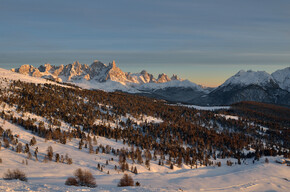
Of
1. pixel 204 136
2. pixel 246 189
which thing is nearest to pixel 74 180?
pixel 246 189

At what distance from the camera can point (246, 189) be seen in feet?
184

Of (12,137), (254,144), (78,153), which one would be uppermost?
(12,137)

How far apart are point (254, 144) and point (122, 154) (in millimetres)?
97375

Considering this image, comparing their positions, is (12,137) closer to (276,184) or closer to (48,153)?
(48,153)

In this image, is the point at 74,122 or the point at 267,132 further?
the point at 267,132

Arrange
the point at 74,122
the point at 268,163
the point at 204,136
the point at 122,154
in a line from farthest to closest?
the point at 204,136
the point at 74,122
the point at 268,163
the point at 122,154

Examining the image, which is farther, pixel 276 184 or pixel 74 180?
pixel 276 184

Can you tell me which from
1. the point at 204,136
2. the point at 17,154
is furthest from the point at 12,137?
the point at 204,136

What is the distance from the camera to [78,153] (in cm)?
6366

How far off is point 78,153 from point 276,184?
55133mm

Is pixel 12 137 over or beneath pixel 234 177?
over

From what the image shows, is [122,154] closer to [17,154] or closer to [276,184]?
[17,154]

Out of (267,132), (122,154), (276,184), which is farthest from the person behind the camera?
(267,132)

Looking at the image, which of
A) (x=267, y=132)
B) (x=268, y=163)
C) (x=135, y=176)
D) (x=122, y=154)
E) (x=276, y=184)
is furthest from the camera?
(x=267, y=132)
